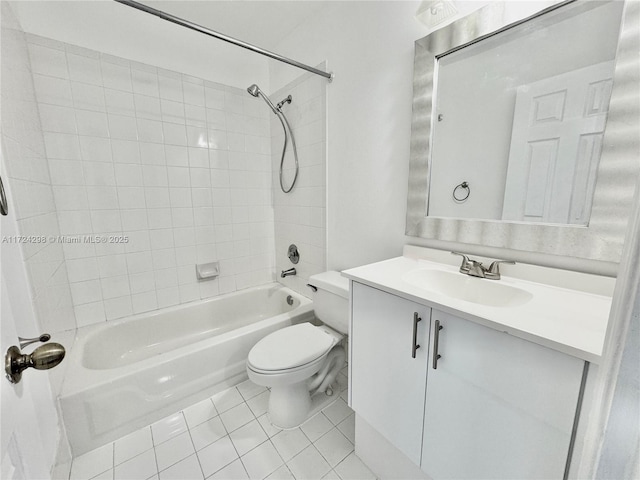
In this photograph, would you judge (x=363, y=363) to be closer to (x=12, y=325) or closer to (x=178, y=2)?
(x=12, y=325)

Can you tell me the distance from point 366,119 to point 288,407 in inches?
62.9

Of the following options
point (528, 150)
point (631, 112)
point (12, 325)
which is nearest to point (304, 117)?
point (528, 150)

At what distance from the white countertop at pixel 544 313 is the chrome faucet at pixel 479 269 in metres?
0.02

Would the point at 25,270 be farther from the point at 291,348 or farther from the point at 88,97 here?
the point at 88,97

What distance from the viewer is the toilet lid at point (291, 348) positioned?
4.18 ft

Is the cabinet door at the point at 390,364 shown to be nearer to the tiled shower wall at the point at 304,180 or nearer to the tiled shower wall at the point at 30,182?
the tiled shower wall at the point at 304,180

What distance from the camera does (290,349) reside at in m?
1.37

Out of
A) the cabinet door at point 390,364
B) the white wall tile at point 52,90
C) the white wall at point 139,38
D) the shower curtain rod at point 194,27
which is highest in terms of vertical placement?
the white wall at point 139,38

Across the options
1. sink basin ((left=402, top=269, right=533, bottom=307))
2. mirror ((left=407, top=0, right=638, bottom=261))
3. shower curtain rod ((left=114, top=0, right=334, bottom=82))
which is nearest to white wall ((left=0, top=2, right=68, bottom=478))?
shower curtain rod ((left=114, top=0, right=334, bottom=82))

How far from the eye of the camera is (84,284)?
1.66 metres

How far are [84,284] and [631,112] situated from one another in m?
2.60

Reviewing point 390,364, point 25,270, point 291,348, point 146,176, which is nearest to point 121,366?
point 25,270

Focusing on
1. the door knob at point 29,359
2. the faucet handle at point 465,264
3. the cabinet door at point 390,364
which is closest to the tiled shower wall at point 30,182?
the door knob at point 29,359

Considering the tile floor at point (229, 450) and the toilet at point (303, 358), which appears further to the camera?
the toilet at point (303, 358)
